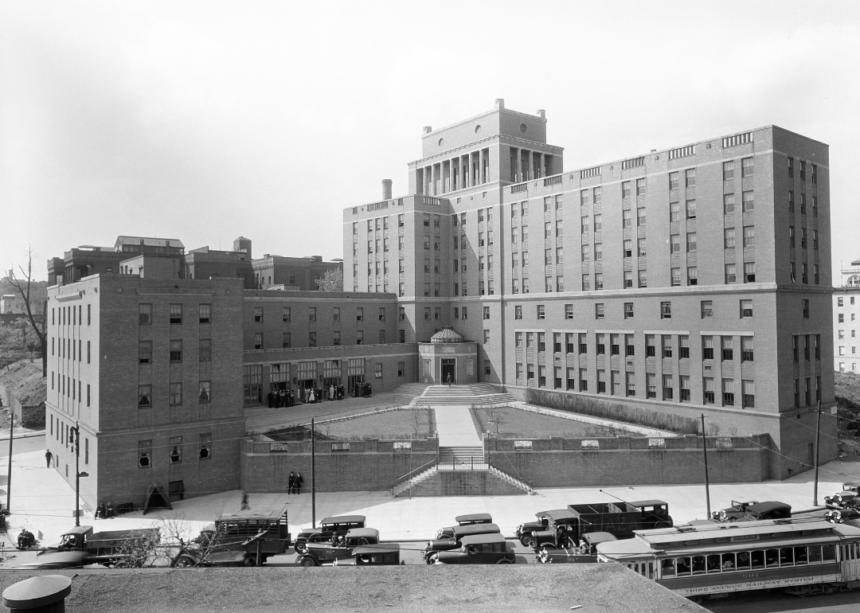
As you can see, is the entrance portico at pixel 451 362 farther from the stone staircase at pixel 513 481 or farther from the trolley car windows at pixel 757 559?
the trolley car windows at pixel 757 559

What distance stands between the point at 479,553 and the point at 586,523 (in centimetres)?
693

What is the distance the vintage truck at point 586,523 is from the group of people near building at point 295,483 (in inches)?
676

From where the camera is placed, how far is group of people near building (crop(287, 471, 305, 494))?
4366cm

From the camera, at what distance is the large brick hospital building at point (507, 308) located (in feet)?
144

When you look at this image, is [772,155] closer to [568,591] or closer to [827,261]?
[827,261]

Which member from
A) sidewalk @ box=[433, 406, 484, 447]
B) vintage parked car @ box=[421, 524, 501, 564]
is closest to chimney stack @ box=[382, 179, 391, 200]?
sidewalk @ box=[433, 406, 484, 447]

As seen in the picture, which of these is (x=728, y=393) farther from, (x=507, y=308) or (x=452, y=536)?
(x=452, y=536)

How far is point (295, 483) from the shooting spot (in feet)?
144

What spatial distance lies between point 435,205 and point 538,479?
43.5 m

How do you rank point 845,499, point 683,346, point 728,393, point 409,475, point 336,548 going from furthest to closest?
point 683,346
point 728,393
point 409,475
point 845,499
point 336,548

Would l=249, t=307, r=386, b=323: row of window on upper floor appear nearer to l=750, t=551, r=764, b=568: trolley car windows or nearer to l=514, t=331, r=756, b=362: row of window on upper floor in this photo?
l=514, t=331, r=756, b=362: row of window on upper floor

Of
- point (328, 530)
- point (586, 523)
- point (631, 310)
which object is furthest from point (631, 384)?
point (328, 530)

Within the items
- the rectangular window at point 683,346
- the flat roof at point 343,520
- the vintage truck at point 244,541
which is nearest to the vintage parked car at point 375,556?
the flat roof at point 343,520

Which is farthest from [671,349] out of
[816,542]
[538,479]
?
[816,542]
